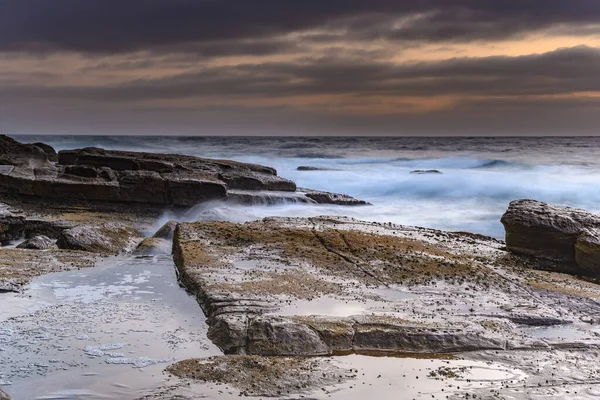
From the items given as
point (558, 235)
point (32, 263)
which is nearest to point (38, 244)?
point (32, 263)

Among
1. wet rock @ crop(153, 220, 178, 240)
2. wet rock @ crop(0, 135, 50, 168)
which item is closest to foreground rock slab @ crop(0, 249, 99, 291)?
wet rock @ crop(153, 220, 178, 240)

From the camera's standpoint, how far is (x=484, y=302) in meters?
7.41

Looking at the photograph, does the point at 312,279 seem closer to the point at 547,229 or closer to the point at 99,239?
the point at 547,229

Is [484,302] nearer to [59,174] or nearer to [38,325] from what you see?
[38,325]

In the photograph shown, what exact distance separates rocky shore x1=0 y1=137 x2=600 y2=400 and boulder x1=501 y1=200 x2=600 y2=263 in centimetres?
2

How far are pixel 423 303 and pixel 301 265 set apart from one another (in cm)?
202

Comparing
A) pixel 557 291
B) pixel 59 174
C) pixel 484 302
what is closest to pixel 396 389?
pixel 484 302

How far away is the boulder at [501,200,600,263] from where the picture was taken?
976cm

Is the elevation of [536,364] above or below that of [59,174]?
below

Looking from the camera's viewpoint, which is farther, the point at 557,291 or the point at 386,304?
the point at 557,291

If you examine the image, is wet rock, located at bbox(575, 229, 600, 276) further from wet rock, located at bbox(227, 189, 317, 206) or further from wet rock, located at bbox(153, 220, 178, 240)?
wet rock, located at bbox(227, 189, 317, 206)

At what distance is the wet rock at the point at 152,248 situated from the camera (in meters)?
10.2

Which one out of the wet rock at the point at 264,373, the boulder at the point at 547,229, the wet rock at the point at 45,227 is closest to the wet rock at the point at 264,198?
the wet rock at the point at 45,227

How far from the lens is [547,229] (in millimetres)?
9922
